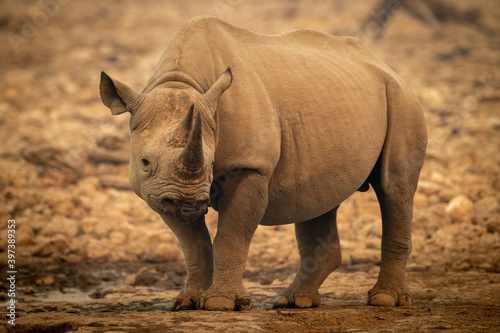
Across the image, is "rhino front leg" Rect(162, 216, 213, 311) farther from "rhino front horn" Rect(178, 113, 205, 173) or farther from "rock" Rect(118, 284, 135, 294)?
"rock" Rect(118, 284, 135, 294)

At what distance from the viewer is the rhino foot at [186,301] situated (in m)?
5.42

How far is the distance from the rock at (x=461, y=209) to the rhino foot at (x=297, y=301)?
4024 millimetres

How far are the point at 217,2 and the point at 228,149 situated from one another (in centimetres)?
1743

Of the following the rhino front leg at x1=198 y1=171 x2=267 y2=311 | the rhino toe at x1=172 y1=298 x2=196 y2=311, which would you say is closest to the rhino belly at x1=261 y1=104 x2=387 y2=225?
the rhino front leg at x1=198 y1=171 x2=267 y2=311

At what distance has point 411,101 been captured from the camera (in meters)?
6.41

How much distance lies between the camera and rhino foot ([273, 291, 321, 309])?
6.06 m

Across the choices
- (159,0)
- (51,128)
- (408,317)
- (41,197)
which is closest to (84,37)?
(159,0)

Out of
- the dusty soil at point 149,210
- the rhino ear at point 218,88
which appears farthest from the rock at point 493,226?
the rhino ear at point 218,88

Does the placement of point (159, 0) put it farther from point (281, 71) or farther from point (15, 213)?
point (281, 71)

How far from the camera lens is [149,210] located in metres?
10.3

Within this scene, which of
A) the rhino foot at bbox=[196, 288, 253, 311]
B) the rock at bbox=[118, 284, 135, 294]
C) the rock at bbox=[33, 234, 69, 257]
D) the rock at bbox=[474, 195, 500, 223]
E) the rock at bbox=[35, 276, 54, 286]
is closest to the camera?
the rhino foot at bbox=[196, 288, 253, 311]

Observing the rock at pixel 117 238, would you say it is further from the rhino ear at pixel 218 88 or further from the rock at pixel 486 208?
the rock at pixel 486 208

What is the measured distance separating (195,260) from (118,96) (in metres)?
1.42

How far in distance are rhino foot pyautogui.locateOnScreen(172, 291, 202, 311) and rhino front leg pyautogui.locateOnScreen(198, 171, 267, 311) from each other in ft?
0.63
